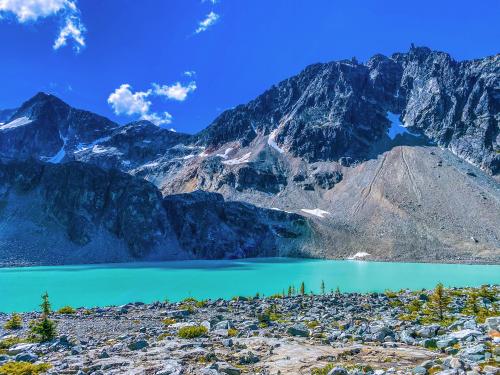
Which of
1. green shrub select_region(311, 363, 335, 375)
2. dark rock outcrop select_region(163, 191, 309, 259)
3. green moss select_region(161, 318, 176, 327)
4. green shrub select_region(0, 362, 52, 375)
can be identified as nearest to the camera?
green shrub select_region(311, 363, 335, 375)

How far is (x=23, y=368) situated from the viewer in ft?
47.0

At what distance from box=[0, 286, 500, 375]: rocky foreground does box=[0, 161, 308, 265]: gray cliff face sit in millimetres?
107817

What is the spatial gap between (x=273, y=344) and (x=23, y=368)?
28.3 feet

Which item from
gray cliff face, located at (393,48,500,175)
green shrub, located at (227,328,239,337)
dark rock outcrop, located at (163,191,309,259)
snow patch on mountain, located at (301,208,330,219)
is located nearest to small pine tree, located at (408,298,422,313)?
green shrub, located at (227,328,239,337)

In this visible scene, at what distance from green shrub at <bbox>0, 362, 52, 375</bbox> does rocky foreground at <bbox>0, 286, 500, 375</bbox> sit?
0.07m

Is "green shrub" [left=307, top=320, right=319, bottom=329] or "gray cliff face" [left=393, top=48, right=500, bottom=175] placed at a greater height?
"gray cliff face" [left=393, top=48, right=500, bottom=175]

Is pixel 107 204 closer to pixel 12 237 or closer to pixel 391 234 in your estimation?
pixel 12 237

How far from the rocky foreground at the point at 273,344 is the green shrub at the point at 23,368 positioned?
0.22 ft

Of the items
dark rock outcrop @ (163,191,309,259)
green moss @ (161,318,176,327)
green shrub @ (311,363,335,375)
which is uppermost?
dark rock outcrop @ (163,191,309,259)

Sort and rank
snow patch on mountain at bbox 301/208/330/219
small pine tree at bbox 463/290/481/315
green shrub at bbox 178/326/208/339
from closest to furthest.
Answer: green shrub at bbox 178/326/208/339 → small pine tree at bbox 463/290/481/315 → snow patch on mountain at bbox 301/208/330/219

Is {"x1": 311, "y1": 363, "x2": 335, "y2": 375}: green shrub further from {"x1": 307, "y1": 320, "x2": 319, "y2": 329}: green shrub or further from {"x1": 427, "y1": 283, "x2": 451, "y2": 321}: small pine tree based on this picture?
{"x1": 427, "y1": 283, "x2": 451, "y2": 321}: small pine tree

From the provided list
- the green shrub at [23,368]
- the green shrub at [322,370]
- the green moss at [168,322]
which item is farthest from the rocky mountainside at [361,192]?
the green shrub at [23,368]

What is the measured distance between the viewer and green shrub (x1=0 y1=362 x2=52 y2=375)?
1406 centimetres

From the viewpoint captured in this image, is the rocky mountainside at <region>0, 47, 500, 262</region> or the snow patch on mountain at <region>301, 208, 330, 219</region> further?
the snow patch on mountain at <region>301, 208, 330, 219</region>
